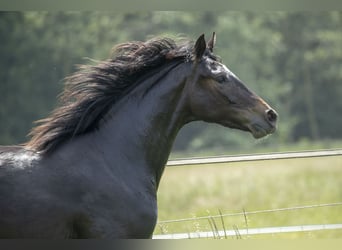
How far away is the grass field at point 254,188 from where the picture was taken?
11.3 m

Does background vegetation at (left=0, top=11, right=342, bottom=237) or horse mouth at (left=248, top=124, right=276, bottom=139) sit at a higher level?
horse mouth at (left=248, top=124, right=276, bottom=139)

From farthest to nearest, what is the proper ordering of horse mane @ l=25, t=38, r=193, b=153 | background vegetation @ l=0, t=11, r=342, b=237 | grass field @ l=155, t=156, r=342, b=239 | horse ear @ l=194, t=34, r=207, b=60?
background vegetation @ l=0, t=11, r=342, b=237
grass field @ l=155, t=156, r=342, b=239
horse ear @ l=194, t=34, r=207, b=60
horse mane @ l=25, t=38, r=193, b=153

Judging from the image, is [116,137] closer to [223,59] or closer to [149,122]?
[149,122]

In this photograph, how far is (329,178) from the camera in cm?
1394

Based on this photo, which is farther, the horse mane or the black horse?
the horse mane

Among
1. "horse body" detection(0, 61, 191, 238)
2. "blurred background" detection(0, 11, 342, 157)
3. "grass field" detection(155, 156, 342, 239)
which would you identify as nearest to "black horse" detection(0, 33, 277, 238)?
"horse body" detection(0, 61, 191, 238)

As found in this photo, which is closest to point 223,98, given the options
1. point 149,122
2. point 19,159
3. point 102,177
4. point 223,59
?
point 149,122

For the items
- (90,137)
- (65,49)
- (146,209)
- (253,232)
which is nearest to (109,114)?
(90,137)

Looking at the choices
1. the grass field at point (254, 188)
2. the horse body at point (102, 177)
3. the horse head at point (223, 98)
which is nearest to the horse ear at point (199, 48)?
the horse head at point (223, 98)

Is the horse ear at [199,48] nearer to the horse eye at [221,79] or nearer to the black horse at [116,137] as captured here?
the black horse at [116,137]

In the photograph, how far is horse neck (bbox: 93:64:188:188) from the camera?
365cm

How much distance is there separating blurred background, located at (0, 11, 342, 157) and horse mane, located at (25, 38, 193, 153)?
11215 millimetres

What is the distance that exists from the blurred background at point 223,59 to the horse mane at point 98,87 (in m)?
11.2

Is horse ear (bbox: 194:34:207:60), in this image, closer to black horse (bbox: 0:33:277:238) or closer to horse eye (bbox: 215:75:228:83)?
black horse (bbox: 0:33:277:238)
